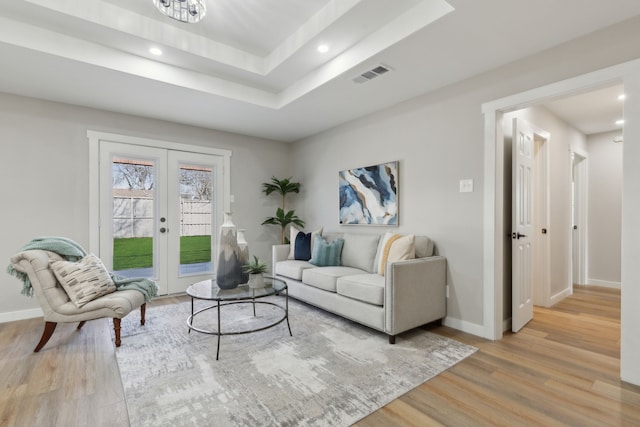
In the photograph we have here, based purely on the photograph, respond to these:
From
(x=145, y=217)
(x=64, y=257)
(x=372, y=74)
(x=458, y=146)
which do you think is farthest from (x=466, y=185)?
(x=145, y=217)

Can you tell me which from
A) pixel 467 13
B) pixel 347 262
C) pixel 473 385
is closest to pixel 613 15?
pixel 467 13

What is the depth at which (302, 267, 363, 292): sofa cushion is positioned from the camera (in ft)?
10.9

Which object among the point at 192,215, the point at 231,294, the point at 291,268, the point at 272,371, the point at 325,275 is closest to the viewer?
the point at 272,371

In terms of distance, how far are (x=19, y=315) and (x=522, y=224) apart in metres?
5.41

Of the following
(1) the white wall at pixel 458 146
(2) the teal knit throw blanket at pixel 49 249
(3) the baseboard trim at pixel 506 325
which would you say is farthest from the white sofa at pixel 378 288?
(2) the teal knit throw blanket at pixel 49 249

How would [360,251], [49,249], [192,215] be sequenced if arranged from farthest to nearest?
[192,215] < [360,251] < [49,249]

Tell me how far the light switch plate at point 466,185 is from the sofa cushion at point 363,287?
118 cm

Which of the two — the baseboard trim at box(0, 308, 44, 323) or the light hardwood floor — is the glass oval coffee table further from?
the baseboard trim at box(0, 308, 44, 323)

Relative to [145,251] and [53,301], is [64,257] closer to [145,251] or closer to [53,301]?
[53,301]

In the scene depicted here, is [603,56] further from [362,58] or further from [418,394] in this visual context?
[418,394]

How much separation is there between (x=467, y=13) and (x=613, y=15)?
0.98m

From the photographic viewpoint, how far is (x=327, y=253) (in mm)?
3885

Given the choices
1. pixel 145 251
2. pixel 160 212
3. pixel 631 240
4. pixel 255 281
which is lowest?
pixel 255 281

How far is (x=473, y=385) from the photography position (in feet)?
6.66
